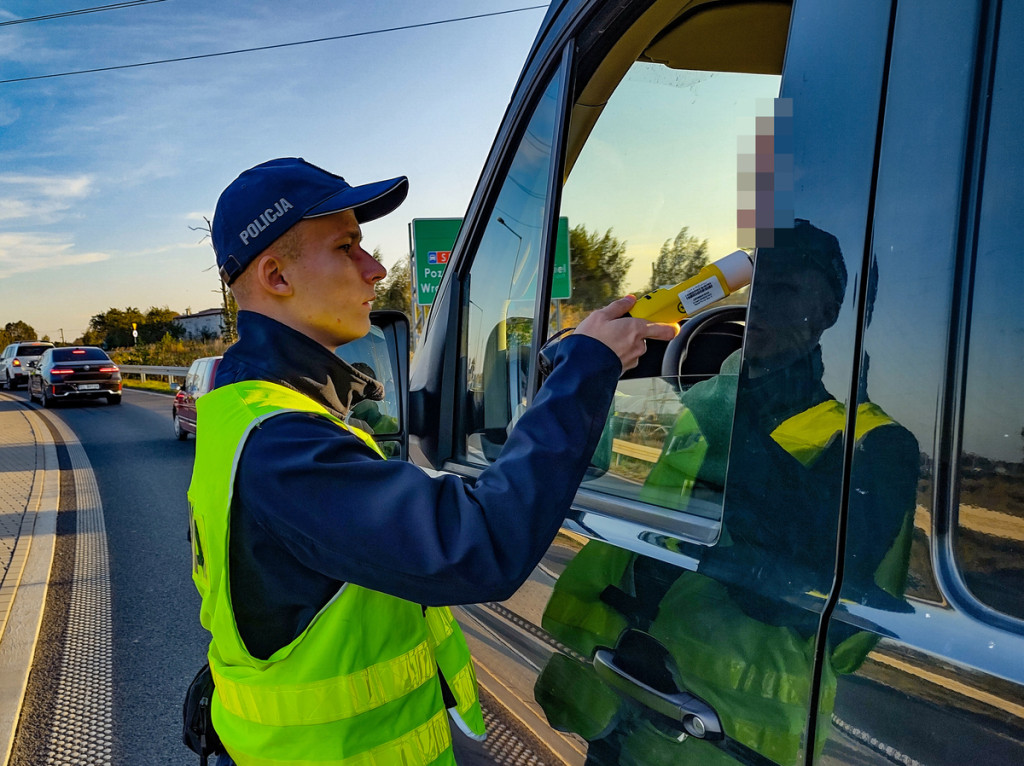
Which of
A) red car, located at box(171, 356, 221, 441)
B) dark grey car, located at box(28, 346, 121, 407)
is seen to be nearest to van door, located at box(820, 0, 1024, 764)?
red car, located at box(171, 356, 221, 441)

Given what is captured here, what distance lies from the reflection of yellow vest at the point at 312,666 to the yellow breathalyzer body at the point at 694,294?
50 cm

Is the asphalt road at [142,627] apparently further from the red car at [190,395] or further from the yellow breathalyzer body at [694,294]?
the red car at [190,395]

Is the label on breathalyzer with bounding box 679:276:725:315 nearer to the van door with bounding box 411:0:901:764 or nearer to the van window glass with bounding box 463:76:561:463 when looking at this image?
the van door with bounding box 411:0:901:764

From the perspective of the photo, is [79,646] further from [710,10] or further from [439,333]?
[710,10]

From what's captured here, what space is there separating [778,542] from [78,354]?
23.6m

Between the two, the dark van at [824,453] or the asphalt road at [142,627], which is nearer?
the dark van at [824,453]

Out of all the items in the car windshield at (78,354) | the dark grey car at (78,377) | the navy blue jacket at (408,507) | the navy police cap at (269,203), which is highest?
the navy police cap at (269,203)

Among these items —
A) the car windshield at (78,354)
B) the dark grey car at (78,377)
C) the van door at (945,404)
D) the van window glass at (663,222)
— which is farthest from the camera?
the car windshield at (78,354)

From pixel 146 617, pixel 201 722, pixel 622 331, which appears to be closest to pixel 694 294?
pixel 622 331

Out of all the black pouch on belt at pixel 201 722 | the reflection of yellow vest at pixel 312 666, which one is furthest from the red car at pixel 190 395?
the reflection of yellow vest at pixel 312 666

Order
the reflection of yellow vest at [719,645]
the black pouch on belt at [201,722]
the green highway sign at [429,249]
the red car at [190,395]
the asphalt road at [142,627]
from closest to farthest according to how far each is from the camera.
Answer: the reflection of yellow vest at [719,645], the black pouch on belt at [201,722], the asphalt road at [142,627], the red car at [190,395], the green highway sign at [429,249]

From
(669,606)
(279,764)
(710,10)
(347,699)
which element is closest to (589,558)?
(669,606)

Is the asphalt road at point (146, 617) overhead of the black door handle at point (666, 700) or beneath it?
beneath

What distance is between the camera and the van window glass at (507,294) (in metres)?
1.73
